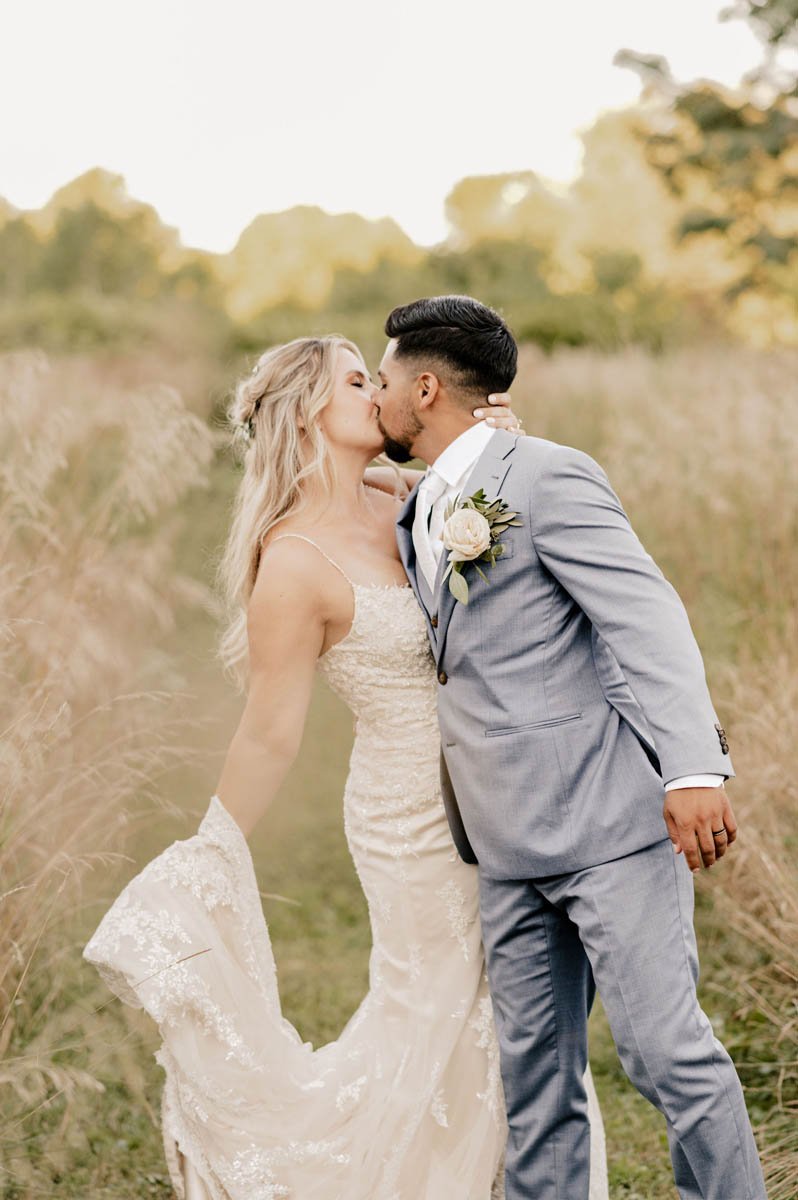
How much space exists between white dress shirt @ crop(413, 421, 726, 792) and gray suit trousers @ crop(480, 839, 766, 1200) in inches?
29.8

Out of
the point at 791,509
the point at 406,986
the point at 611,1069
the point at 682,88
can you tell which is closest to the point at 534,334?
the point at 682,88

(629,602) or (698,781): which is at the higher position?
(629,602)

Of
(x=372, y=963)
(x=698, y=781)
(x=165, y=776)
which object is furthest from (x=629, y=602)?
(x=165, y=776)

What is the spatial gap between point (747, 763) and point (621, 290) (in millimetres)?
23747

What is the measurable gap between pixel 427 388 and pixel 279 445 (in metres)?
0.49

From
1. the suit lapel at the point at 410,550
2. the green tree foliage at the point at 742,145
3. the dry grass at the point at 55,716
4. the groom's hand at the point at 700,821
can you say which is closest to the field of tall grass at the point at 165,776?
the dry grass at the point at 55,716

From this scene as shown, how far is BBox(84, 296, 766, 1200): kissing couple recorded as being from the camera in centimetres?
250

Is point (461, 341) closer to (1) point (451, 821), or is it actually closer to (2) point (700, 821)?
(1) point (451, 821)

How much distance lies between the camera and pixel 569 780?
8.55ft

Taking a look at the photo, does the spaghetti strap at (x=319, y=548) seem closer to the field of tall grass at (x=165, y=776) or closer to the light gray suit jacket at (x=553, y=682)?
the light gray suit jacket at (x=553, y=682)

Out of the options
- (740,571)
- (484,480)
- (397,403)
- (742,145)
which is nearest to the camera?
(484,480)

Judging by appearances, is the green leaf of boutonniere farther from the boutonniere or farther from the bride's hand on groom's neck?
the bride's hand on groom's neck

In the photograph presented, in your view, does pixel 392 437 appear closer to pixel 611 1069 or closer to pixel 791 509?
pixel 611 1069

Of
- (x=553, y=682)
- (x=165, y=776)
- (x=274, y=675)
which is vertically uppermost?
(x=274, y=675)
